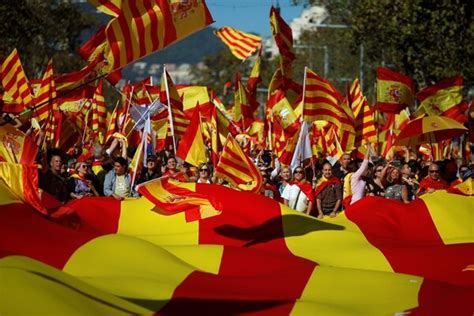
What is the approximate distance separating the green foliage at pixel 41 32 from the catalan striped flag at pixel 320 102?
28.3m

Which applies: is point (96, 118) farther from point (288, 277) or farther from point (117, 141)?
point (288, 277)

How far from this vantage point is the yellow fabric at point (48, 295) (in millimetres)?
7027

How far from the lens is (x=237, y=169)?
13125 mm

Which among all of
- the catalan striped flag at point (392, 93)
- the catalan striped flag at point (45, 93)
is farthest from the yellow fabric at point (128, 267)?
the catalan striped flag at point (392, 93)

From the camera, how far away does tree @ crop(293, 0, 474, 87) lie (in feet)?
127

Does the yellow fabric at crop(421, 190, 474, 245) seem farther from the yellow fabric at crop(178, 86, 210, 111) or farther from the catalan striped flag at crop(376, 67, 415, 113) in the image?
the yellow fabric at crop(178, 86, 210, 111)

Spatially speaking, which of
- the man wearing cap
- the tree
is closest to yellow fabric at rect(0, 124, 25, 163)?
the man wearing cap

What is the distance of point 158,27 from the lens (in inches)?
437

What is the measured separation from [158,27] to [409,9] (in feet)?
99.2

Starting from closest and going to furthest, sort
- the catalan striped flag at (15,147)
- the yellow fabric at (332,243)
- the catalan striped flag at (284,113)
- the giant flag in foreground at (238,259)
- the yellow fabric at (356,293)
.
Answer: the giant flag in foreground at (238,259)
the yellow fabric at (356,293)
the yellow fabric at (332,243)
the catalan striped flag at (15,147)
the catalan striped flag at (284,113)

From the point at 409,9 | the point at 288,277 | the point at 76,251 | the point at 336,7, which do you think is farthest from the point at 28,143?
the point at 336,7

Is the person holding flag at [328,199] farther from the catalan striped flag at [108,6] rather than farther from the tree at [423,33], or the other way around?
the tree at [423,33]

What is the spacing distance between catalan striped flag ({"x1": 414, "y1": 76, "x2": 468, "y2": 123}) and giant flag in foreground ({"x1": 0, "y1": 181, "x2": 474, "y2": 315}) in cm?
903

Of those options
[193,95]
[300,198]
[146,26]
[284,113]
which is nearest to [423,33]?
[193,95]
